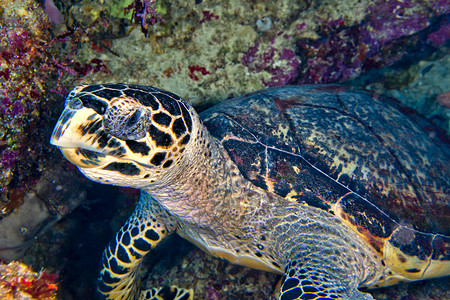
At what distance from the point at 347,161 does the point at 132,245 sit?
2.18 meters

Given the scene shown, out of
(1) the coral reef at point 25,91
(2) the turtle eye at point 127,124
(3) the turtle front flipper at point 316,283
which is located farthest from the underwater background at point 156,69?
(2) the turtle eye at point 127,124

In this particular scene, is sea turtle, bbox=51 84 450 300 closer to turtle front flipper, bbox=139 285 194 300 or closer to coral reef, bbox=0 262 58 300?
turtle front flipper, bbox=139 285 194 300

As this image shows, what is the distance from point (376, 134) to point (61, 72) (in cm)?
323

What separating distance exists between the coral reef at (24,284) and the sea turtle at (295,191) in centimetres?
66

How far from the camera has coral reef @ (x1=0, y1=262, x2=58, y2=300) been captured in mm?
1389

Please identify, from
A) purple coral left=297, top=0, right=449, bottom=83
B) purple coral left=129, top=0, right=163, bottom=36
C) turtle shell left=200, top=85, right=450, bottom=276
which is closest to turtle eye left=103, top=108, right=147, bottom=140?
turtle shell left=200, top=85, right=450, bottom=276

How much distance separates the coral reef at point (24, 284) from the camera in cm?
139

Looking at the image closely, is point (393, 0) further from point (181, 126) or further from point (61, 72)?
point (61, 72)

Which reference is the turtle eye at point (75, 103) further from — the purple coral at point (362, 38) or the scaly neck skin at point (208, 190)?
the purple coral at point (362, 38)

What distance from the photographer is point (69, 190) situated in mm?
3061

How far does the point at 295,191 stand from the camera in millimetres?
1979

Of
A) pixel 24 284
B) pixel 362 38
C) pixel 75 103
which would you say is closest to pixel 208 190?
pixel 75 103

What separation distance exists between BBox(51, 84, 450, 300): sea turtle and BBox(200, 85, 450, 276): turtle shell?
0.4 inches

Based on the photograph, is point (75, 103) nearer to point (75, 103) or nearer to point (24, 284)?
point (75, 103)
